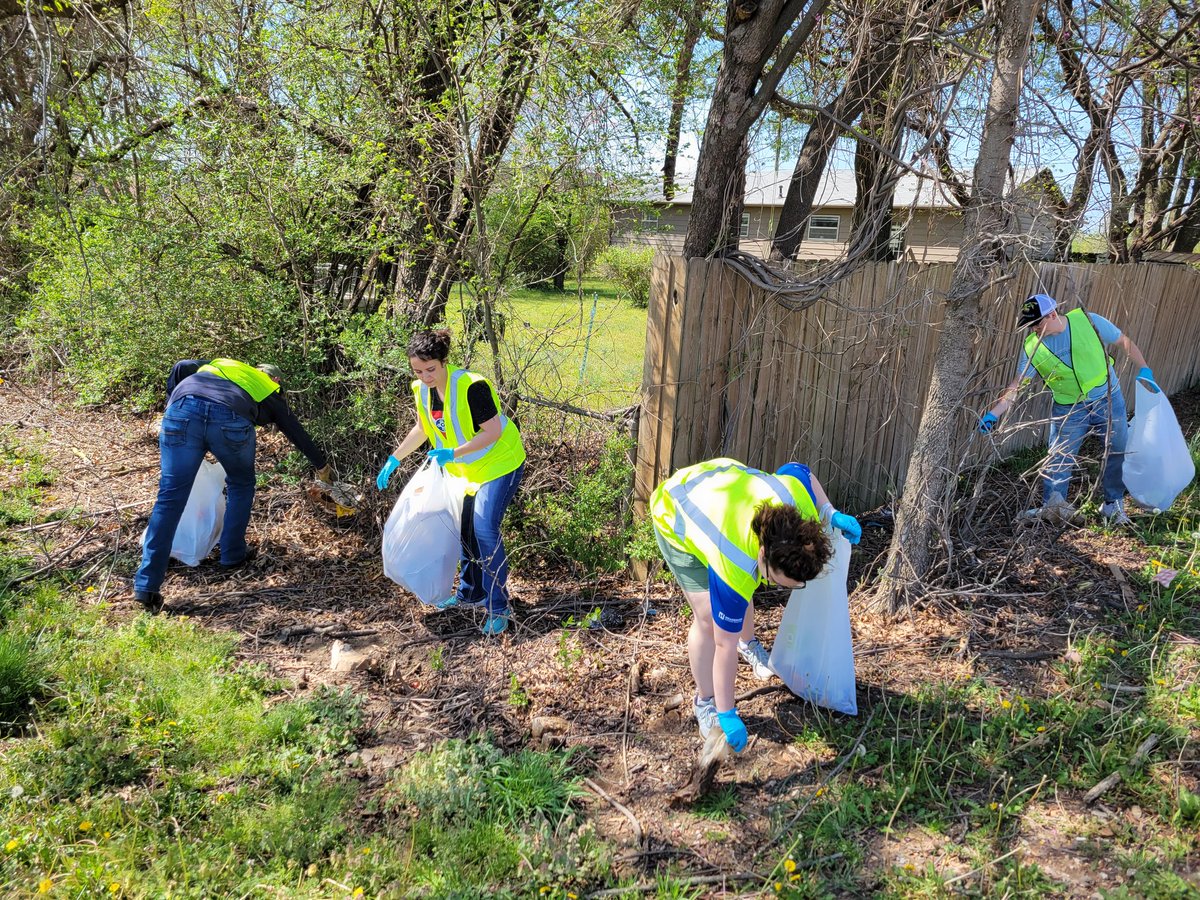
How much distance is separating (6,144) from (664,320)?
850 centimetres

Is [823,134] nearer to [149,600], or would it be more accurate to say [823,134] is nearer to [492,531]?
[492,531]

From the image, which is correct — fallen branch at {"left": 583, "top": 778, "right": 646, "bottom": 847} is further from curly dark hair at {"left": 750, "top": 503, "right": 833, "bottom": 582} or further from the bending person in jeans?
the bending person in jeans

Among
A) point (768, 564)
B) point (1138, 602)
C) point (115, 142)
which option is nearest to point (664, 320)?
point (768, 564)

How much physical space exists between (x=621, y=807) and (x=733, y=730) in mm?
480

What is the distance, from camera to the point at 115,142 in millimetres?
5695

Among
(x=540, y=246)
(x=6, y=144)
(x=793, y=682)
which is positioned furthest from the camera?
(x=6, y=144)

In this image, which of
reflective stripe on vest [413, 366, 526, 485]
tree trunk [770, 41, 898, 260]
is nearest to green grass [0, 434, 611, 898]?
reflective stripe on vest [413, 366, 526, 485]

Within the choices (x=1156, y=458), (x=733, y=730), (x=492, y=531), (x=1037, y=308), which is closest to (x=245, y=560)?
(x=492, y=531)

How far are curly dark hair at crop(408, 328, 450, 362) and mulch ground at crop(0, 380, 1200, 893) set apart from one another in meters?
1.38

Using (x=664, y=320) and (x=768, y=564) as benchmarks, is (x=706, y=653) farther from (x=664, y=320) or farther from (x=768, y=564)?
(x=664, y=320)

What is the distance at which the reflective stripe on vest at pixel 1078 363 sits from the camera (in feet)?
14.6

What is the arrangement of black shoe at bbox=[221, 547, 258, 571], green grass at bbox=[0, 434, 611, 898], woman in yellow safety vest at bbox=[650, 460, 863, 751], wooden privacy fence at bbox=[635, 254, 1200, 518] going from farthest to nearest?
black shoe at bbox=[221, 547, 258, 571] → wooden privacy fence at bbox=[635, 254, 1200, 518] → woman in yellow safety vest at bbox=[650, 460, 863, 751] → green grass at bbox=[0, 434, 611, 898]

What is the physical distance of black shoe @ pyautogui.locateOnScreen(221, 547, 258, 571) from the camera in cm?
440

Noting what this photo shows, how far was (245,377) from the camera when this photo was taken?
406 centimetres
